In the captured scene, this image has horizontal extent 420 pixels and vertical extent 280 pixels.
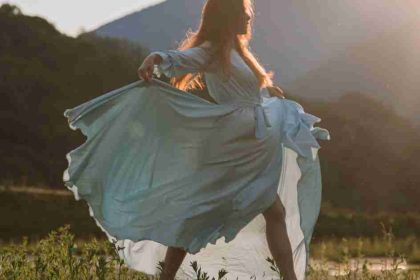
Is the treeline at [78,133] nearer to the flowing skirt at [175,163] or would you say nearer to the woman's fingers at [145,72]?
the flowing skirt at [175,163]

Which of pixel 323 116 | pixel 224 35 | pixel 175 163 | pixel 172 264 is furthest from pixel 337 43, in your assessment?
pixel 172 264

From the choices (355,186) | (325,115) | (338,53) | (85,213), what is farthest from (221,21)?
(338,53)

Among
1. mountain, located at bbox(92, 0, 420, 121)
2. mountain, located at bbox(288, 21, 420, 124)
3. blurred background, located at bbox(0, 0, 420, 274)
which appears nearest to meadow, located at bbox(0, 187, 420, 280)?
blurred background, located at bbox(0, 0, 420, 274)

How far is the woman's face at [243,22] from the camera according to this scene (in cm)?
557

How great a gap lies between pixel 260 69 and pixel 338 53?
39.7 m

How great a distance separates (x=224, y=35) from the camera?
549cm

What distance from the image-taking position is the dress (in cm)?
536

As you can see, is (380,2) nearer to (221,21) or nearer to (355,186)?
(355,186)

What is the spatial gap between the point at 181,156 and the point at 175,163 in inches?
2.2

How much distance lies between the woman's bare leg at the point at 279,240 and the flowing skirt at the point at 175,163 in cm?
9

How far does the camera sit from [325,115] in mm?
31297

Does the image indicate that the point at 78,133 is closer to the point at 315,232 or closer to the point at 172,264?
the point at 315,232

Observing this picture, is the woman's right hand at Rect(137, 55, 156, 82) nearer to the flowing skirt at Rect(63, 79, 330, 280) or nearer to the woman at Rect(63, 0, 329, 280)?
the woman at Rect(63, 0, 329, 280)

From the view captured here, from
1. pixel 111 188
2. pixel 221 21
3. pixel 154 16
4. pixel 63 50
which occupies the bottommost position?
pixel 154 16
